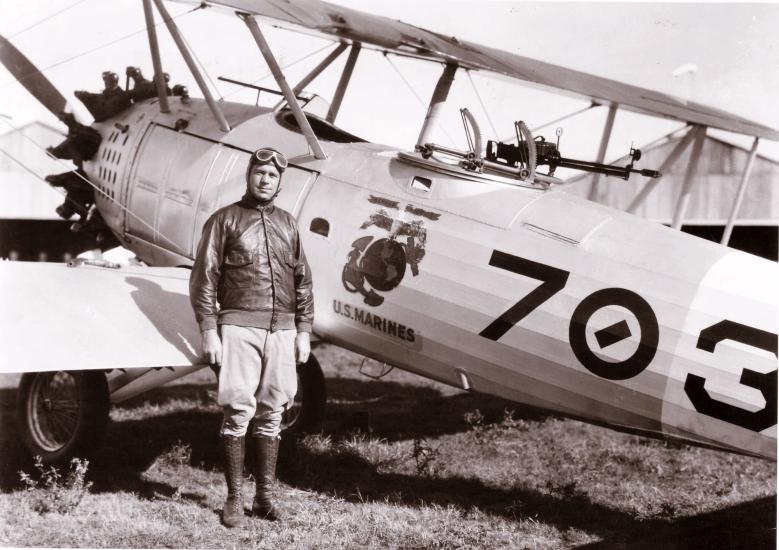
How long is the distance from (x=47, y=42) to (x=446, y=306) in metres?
5.12

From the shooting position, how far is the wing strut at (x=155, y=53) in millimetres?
6395

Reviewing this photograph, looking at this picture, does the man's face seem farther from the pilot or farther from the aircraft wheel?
the aircraft wheel

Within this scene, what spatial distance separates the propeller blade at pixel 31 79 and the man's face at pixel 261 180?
180 inches

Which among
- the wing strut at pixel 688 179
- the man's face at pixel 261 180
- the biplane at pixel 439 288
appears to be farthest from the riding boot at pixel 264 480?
the wing strut at pixel 688 179

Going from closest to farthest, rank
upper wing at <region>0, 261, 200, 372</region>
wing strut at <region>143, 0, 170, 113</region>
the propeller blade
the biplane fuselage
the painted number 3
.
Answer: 1. the painted number 3
2. the biplane fuselage
3. upper wing at <region>0, 261, 200, 372</region>
4. wing strut at <region>143, 0, 170, 113</region>
5. the propeller blade

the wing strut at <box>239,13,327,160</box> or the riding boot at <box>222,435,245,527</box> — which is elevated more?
the wing strut at <box>239,13,327,160</box>

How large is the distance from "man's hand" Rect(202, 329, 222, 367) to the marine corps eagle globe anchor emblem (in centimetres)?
119

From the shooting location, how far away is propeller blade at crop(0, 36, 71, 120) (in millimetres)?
7867

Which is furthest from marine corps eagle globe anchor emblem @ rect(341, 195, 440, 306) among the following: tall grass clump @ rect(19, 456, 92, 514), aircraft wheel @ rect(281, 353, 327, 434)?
tall grass clump @ rect(19, 456, 92, 514)

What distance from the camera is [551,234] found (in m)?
4.62

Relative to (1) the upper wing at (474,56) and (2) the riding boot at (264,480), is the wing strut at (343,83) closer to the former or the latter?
(1) the upper wing at (474,56)

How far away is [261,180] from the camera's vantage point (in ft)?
14.5

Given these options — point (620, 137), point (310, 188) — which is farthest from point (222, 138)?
point (620, 137)

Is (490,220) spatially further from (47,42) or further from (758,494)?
(47,42)
